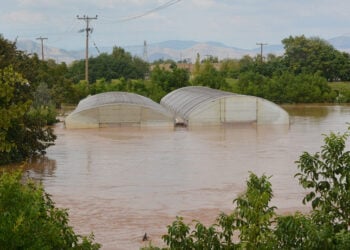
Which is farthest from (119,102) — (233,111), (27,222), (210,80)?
(27,222)

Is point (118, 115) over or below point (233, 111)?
below

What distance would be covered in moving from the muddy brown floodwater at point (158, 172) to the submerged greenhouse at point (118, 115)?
101cm

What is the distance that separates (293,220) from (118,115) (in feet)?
93.9

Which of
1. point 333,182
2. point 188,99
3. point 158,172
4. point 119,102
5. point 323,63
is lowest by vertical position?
point 158,172

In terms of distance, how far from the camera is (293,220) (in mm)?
6559

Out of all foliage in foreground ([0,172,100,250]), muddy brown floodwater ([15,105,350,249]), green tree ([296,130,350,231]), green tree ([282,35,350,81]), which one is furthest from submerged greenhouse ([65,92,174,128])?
green tree ([282,35,350,81])

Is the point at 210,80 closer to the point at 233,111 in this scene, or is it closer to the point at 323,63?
the point at 323,63

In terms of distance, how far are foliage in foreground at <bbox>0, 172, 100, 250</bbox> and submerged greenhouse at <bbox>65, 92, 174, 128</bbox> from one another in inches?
1086

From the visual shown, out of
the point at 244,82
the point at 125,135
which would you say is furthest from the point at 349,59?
the point at 125,135

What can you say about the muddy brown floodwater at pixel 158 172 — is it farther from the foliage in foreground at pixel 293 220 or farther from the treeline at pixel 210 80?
the treeline at pixel 210 80

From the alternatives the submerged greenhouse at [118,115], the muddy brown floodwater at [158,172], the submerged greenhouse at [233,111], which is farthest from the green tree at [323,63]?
the submerged greenhouse at [118,115]

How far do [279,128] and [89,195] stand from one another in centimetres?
1888

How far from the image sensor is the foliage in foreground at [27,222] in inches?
230

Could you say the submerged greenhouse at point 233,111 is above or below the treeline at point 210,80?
below
